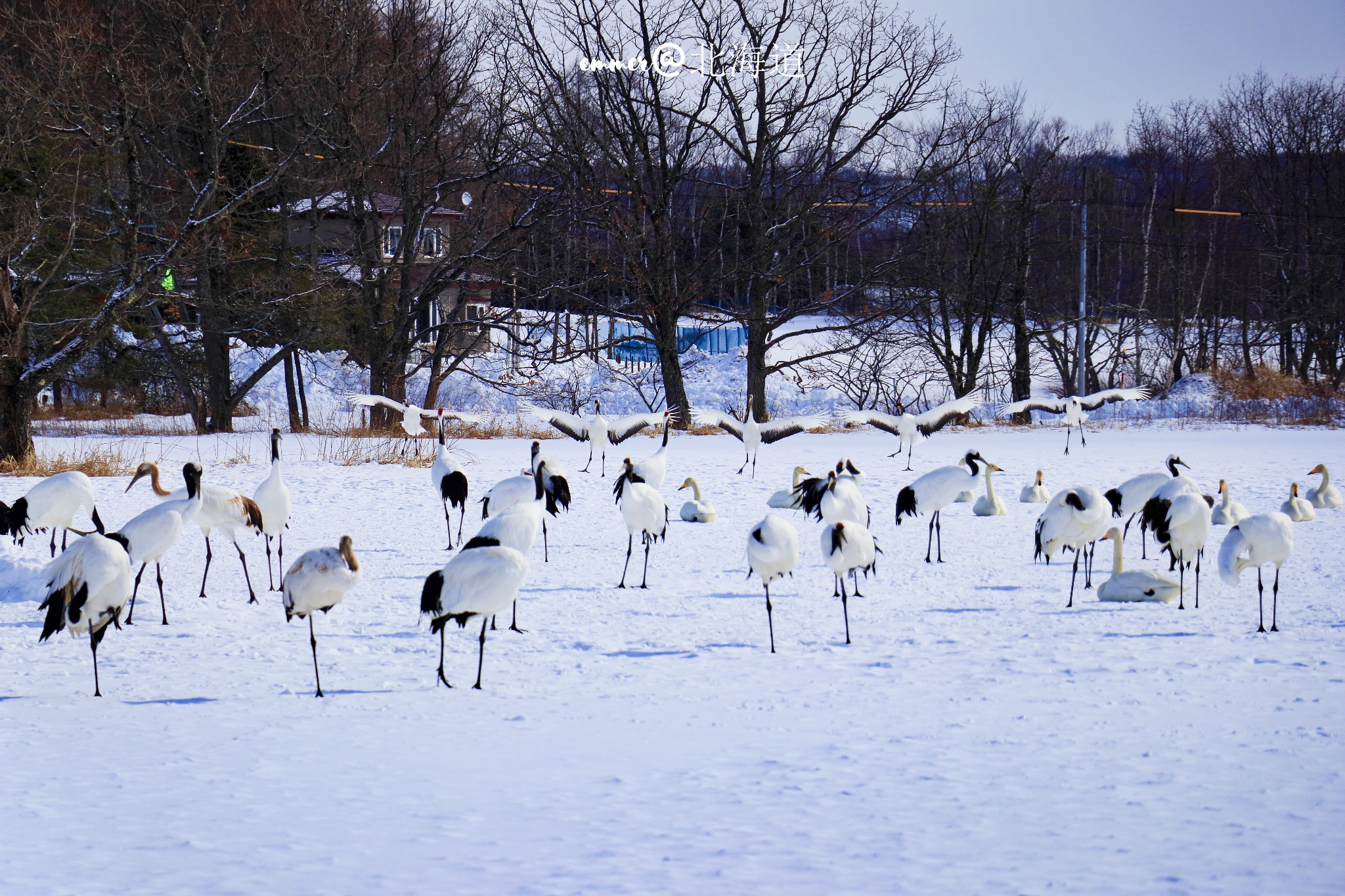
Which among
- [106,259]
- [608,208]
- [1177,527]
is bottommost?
[1177,527]

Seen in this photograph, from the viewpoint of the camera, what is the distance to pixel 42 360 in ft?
56.5

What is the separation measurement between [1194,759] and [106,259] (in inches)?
922

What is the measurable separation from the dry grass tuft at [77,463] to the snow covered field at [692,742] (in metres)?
6.27

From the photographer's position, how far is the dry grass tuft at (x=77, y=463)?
15750 mm

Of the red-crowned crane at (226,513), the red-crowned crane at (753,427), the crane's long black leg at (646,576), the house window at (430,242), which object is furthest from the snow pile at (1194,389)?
the red-crowned crane at (226,513)

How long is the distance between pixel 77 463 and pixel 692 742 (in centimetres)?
1371

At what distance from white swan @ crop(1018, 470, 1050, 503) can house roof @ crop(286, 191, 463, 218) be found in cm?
1598

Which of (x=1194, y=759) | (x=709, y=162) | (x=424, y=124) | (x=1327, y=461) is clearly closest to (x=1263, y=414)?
(x=1327, y=461)

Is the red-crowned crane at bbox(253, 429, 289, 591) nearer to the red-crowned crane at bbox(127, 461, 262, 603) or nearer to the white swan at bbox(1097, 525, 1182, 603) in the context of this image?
the red-crowned crane at bbox(127, 461, 262, 603)

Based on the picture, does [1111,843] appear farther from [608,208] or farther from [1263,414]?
[1263,414]

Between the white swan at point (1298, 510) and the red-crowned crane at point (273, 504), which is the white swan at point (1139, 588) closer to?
the white swan at point (1298, 510)

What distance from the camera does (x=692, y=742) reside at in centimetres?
547

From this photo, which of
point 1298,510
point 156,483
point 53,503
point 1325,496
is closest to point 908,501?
point 1298,510

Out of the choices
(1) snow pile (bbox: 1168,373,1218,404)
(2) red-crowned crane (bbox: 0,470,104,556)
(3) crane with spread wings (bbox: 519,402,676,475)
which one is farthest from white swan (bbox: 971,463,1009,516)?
(1) snow pile (bbox: 1168,373,1218,404)
